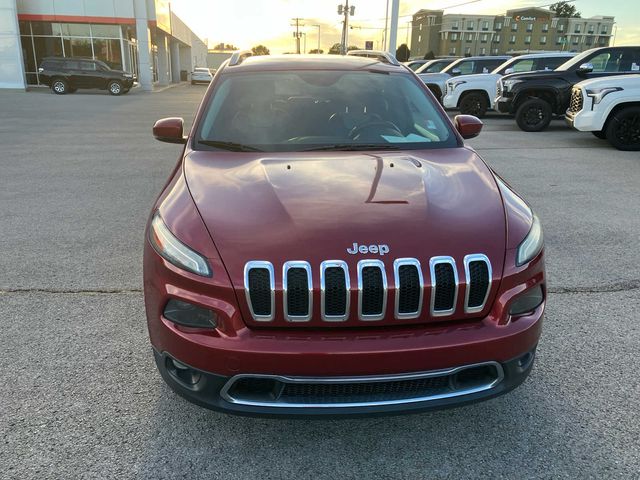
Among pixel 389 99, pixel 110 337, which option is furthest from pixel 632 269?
pixel 110 337

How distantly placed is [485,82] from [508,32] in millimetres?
101697

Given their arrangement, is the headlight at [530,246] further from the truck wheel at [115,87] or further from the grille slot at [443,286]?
the truck wheel at [115,87]

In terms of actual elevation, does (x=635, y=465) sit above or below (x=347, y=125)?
below

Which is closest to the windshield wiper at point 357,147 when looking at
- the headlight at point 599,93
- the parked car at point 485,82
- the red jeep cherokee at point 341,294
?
the red jeep cherokee at point 341,294

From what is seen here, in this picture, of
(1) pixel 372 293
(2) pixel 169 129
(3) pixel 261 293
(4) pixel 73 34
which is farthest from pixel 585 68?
(4) pixel 73 34

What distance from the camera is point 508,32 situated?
4117 inches

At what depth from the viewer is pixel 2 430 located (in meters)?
2.38

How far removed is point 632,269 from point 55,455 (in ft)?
14.1

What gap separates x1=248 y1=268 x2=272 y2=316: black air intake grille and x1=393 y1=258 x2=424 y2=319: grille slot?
49cm

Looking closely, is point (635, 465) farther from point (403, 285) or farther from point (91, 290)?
point (91, 290)

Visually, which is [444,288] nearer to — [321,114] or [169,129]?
[321,114]

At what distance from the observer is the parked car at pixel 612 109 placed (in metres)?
9.54

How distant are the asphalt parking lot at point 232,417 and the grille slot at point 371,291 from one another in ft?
2.07

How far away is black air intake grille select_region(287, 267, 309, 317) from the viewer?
200 centimetres
